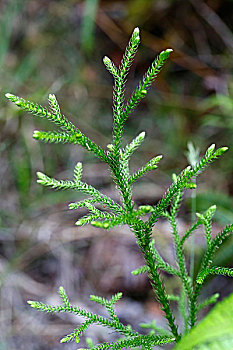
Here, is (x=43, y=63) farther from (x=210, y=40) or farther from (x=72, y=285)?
(x=72, y=285)

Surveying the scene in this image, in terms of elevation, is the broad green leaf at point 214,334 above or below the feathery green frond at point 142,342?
above

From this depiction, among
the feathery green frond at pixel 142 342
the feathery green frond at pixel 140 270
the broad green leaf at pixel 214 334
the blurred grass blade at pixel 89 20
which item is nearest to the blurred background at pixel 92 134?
the blurred grass blade at pixel 89 20

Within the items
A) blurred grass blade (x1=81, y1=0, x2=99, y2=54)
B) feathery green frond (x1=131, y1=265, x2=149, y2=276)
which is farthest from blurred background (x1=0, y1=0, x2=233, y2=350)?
feathery green frond (x1=131, y1=265, x2=149, y2=276)

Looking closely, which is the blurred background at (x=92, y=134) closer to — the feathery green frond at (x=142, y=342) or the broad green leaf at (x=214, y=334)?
the feathery green frond at (x=142, y=342)

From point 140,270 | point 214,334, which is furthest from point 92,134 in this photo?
point 214,334

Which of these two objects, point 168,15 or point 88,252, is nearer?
point 88,252

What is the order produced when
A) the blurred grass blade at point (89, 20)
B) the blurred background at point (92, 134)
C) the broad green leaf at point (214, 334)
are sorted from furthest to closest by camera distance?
the blurred grass blade at point (89, 20) → the blurred background at point (92, 134) → the broad green leaf at point (214, 334)

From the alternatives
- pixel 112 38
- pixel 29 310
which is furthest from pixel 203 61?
pixel 29 310

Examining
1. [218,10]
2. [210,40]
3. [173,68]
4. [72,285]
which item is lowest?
[72,285]
